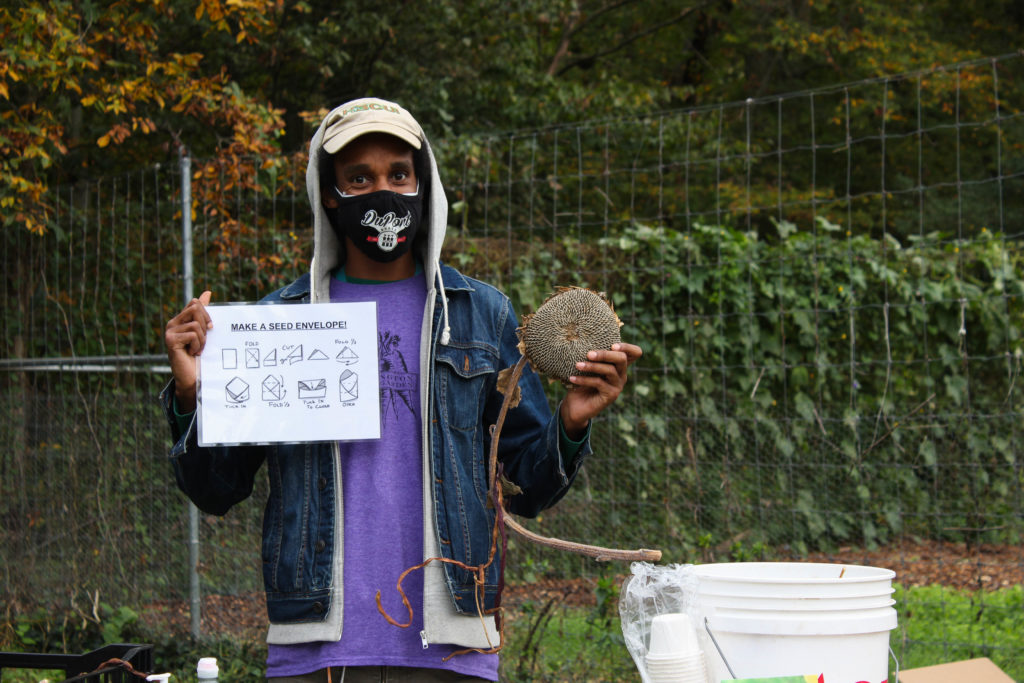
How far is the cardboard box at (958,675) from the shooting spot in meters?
2.52

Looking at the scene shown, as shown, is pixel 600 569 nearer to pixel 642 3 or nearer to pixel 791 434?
pixel 791 434

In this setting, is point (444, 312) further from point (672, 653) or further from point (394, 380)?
point (672, 653)

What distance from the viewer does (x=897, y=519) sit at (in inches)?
250

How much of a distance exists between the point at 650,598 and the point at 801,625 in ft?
1.07

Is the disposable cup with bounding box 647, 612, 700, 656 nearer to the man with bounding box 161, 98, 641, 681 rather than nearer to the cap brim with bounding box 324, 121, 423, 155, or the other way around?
the man with bounding box 161, 98, 641, 681

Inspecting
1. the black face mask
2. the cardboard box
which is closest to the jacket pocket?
the black face mask

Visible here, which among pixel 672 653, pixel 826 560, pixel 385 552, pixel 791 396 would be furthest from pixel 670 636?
pixel 826 560

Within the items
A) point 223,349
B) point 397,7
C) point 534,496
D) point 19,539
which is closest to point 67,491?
point 19,539

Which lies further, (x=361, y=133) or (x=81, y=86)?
(x=81, y=86)

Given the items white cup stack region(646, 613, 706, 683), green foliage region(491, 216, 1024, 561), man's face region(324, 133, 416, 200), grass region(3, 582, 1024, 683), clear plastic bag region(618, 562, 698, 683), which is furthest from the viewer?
green foliage region(491, 216, 1024, 561)

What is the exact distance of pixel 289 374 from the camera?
2537 mm

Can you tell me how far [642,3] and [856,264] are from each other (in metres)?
10.7

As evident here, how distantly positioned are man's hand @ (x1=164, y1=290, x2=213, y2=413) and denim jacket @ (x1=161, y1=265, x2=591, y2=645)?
0.24ft

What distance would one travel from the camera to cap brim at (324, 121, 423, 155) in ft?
7.87
